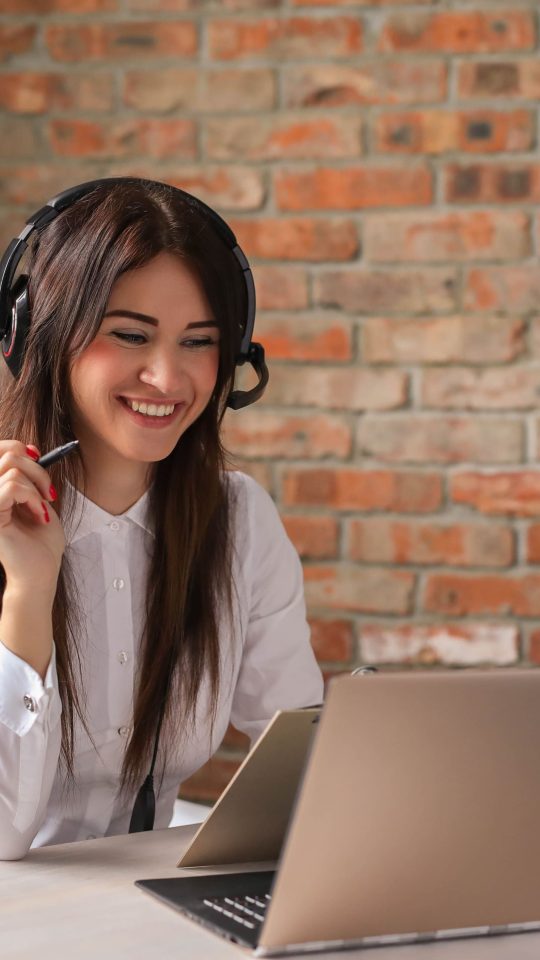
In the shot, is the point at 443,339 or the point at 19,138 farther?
the point at 19,138

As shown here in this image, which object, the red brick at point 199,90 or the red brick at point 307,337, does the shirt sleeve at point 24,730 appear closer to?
the red brick at point 307,337

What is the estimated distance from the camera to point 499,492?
2162 mm

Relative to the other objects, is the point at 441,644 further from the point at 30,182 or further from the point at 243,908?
the point at 243,908

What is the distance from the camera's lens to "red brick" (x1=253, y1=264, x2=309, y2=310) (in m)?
2.21

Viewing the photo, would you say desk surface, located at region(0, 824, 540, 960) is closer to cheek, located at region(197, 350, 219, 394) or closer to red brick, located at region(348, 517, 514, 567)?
cheek, located at region(197, 350, 219, 394)

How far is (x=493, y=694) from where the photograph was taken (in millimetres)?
823

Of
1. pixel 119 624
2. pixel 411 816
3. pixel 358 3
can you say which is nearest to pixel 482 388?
pixel 358 3

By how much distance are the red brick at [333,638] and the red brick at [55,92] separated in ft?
3.39

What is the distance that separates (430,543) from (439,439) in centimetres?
19

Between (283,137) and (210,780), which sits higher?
(283,137)

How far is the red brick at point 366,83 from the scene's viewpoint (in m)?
2.14

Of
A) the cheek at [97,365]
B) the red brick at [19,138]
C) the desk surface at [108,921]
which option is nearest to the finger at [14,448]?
the cheek at [97,365]

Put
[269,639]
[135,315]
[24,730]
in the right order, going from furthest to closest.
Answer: [269,639]
[135,315]
[24,730]

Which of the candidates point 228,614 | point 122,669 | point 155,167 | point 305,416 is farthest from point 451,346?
point 122,669
